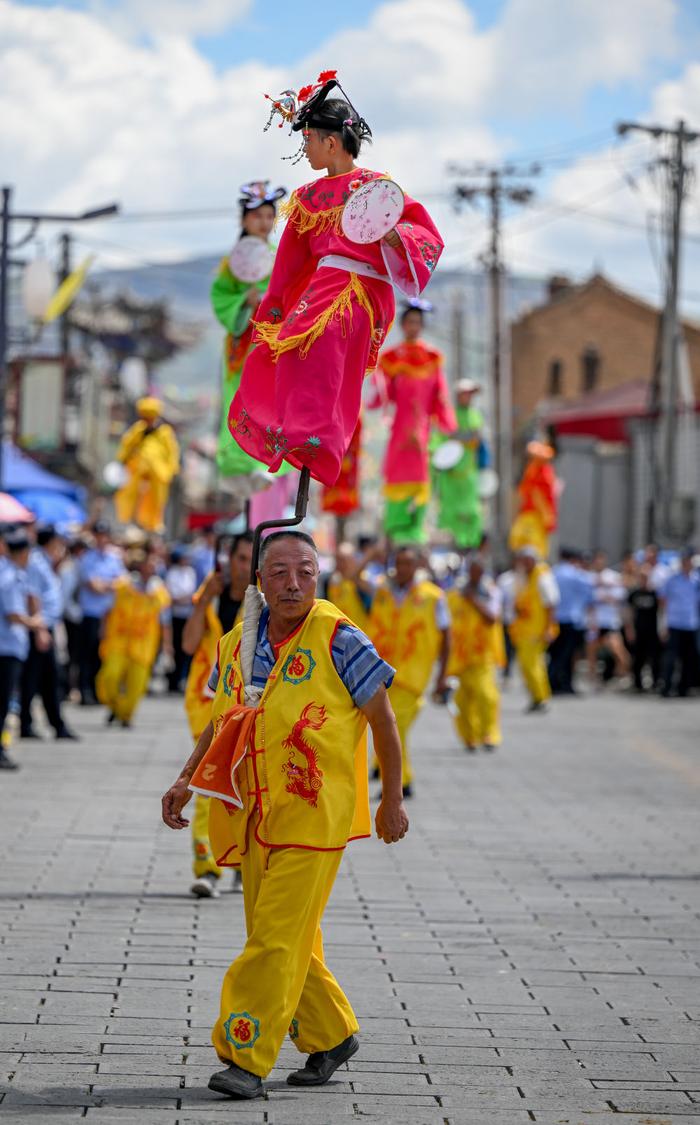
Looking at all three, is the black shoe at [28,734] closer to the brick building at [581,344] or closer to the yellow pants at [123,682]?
the yellow pants at [123,682]

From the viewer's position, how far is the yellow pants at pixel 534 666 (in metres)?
20.5

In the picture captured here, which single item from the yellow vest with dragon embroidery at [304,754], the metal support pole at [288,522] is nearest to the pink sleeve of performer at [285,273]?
the metal support pole at [288,522]

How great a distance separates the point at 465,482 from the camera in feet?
54.5

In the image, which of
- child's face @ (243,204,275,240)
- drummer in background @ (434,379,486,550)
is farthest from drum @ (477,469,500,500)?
child's face @ (243,204,275,240)

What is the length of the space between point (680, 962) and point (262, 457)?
9.12ft

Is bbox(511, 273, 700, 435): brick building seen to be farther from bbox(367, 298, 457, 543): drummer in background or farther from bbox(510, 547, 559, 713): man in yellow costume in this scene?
bbox(367, 298, 457, 543): drummer in background

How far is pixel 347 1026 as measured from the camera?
540 cm

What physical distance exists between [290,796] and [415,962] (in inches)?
84.3

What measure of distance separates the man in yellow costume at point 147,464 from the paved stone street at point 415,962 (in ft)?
19.9

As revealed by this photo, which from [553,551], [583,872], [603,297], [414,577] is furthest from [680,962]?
[603,297]

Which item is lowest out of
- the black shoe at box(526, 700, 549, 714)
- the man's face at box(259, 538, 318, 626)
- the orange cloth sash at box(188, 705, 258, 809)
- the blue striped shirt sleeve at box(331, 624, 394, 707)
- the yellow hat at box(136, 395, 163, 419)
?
the black shoe at box(526, 700, 549, 714)

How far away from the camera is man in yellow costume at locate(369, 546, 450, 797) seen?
1270cm

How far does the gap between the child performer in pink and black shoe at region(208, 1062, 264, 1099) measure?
1872mm

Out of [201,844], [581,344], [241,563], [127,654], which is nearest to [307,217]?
[241,563]
